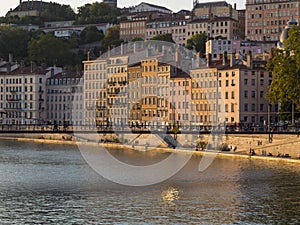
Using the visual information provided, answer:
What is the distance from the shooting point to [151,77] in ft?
293

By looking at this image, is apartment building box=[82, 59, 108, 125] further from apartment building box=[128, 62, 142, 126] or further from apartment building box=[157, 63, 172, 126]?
apartment building box=[157, 63, 172, 126]

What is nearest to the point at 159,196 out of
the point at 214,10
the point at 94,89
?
the point at 94,89

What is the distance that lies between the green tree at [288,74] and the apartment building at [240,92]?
48.3 ft

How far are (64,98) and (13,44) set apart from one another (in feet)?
110

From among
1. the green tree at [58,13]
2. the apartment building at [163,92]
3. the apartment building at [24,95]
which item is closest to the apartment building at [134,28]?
the green tree at [58,13]

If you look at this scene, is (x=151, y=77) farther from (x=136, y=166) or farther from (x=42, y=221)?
(x=42, y=221)

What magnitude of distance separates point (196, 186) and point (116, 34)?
9759 centimetres

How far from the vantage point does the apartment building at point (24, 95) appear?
345 feet

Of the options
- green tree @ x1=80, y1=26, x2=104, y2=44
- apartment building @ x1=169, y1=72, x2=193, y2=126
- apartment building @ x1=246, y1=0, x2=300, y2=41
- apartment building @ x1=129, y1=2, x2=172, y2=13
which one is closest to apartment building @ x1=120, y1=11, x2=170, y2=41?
green tree @ x1=80, y1=26, x2=104, y2=44

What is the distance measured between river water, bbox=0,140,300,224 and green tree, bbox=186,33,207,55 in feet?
195

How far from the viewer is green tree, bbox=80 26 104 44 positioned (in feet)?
465

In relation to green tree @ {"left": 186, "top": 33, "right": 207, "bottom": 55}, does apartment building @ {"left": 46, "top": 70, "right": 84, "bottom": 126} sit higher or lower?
lower

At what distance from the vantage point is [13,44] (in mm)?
134500

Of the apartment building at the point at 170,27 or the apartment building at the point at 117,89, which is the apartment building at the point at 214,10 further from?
the apartment building at the point at 117,89
